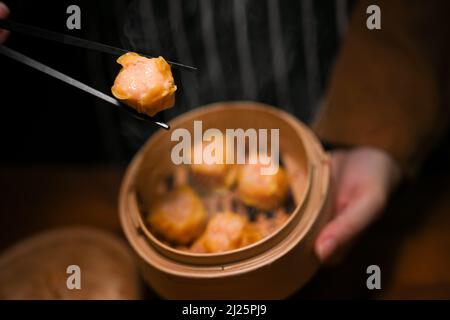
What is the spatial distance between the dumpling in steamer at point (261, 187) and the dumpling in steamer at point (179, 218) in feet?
0.44

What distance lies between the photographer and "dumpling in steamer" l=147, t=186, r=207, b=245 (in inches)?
48.3

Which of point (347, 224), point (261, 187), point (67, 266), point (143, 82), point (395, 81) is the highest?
point (395, 81)

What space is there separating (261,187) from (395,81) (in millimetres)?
580

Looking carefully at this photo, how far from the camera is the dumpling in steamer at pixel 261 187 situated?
4.13ft

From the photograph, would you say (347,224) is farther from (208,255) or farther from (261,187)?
(208,255)

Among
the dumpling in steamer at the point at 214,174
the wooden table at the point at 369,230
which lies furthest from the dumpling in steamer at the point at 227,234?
the wooden table at the point at 369,230

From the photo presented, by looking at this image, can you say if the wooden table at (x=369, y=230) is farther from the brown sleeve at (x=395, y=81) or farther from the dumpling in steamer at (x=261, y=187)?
the dumpling in steamer at (x=261, y=187)

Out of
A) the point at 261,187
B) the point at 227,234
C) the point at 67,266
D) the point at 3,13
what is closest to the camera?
the point at 3,13

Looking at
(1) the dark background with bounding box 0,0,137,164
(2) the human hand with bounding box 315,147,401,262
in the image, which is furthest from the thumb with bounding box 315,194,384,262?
(1) the dark background with bounding box 0,0,137,164

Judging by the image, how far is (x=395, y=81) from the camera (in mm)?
1447

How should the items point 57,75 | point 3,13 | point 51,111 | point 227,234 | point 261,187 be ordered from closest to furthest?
point 57,75 → point 3,13 → point 227,234 → point 261,187 → point 51,111

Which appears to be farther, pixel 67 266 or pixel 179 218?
pixel 67 266

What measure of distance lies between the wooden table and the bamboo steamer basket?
0.30 meters

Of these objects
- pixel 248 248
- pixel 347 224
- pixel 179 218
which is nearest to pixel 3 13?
pixel 179 218
